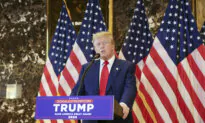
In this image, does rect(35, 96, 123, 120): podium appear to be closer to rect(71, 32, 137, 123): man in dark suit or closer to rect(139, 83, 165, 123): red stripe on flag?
rect(71, 32, 137, 123): man in dark suit

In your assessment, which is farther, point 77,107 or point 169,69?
point 169,69

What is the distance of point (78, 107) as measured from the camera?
2.52 meters

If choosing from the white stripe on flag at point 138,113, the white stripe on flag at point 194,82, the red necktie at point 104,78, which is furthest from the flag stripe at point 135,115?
the red necktie at point 104,78

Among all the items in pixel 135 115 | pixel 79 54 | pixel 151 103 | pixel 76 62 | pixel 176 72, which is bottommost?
pixel 135 115

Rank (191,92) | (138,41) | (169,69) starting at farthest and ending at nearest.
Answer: (138,41)
(169,69)
(191,92)

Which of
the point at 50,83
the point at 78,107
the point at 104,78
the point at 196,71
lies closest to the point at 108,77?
the point at 104,78

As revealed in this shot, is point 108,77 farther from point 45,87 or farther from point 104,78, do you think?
point 45,87

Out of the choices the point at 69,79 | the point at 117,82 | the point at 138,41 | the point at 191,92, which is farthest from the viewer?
the point at 69,79

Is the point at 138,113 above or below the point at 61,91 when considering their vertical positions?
below

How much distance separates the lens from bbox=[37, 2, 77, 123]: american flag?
477 centimetres

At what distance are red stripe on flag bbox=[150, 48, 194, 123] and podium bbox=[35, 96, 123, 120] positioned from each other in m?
1.70

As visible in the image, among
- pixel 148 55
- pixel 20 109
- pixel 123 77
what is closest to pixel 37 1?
pixel 20 109

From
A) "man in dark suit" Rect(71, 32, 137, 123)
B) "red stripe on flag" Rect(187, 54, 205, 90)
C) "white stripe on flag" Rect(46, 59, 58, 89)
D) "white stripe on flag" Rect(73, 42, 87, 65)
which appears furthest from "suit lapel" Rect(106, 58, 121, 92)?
"white stripe on flag" Rect(46, 59, 58, 89)

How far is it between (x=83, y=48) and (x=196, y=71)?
1.52 m
